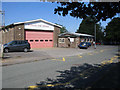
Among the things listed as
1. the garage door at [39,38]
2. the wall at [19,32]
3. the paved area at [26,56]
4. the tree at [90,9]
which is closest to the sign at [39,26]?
the garage door at [39,38]

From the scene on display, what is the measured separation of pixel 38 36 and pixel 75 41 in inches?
328

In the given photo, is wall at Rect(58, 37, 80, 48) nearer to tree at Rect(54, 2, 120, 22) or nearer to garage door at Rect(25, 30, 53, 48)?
garage door at Rect(25, 30, 53, 48)

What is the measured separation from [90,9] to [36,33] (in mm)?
20460

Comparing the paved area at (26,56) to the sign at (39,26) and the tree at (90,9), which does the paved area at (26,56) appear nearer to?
the tree at (90,9)

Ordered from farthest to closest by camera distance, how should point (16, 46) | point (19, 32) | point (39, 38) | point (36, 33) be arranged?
point (39, 38) → point (36, 33) → point (19, 32) → point (16, 46)

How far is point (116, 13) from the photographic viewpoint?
13.6 feet

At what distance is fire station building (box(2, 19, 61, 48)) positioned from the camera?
863 inches

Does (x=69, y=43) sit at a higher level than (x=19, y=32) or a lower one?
lower

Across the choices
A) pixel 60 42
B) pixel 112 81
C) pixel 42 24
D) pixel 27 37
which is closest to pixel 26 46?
pixel 27 37

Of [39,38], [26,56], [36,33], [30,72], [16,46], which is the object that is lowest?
[30,72]

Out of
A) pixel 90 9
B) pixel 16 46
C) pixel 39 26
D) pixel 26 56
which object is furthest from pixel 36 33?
pixel 90 9

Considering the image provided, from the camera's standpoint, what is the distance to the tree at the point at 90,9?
398 cm

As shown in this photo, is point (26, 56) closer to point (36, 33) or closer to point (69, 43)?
point (36, 33)

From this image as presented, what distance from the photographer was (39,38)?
24172mm
